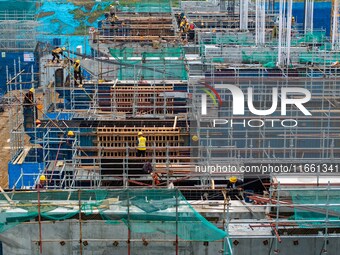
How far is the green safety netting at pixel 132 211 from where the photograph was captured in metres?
16.3

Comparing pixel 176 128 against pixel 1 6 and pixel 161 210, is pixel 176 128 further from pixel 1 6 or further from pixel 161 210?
pixel 1 6

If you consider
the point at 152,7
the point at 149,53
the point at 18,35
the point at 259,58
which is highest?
the point at 152,7

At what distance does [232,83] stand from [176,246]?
995 centimetres

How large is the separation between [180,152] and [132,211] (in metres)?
6.82

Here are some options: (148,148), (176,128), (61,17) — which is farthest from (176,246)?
(61,17)

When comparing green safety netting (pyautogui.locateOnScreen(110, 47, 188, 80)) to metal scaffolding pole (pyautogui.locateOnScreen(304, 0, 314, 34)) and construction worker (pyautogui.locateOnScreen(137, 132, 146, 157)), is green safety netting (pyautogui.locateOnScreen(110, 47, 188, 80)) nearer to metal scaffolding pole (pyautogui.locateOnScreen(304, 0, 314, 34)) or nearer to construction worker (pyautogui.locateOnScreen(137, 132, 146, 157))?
construction worker (pyautogui.locateOnScreen(137, 132, 146, 157))

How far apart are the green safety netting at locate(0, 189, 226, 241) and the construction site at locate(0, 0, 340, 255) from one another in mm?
34

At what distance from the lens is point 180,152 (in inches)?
909

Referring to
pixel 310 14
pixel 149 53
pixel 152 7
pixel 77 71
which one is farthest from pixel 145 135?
pixel 152 7

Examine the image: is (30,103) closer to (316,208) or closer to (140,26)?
(316,208)

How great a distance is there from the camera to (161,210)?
53.7ft

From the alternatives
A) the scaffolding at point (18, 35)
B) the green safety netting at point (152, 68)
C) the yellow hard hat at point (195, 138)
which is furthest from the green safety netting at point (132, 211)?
the scaffolding at point (18, 35)

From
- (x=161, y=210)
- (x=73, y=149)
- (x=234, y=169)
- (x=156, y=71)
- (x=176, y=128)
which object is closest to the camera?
(x=161, y=210)

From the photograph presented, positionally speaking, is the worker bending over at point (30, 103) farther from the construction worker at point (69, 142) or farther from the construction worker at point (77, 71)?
the construction worker at point (77, 71)
